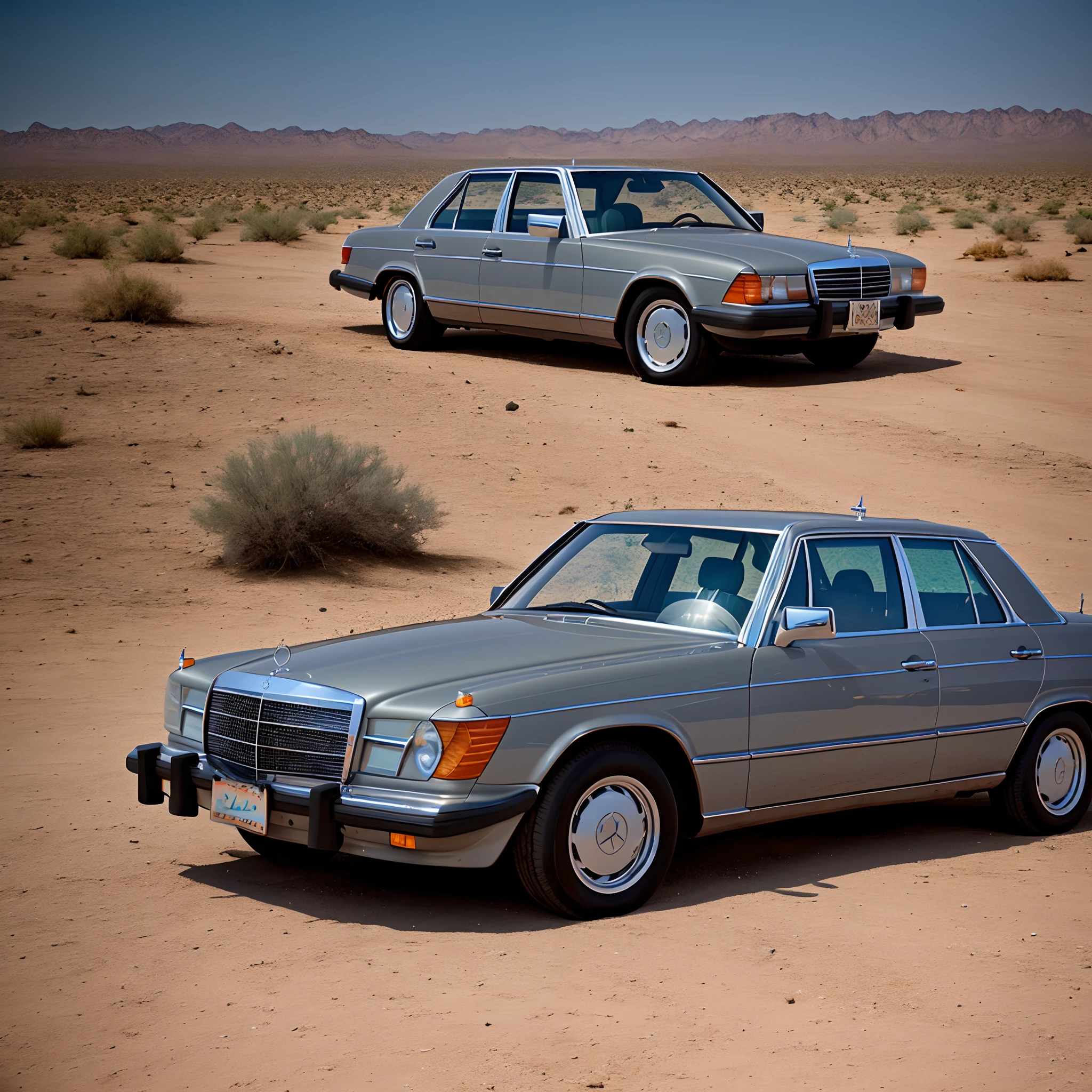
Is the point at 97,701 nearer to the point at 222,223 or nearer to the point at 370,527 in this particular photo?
the point at 370,527

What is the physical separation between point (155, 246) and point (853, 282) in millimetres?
17420

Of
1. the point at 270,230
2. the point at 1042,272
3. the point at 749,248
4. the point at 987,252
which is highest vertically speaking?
the point at 270,230

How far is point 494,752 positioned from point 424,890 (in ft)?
3.21

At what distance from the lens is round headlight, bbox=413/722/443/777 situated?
4820 mm

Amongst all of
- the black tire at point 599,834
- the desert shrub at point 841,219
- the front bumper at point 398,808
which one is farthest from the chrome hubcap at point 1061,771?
the desert shrub at point 841,219

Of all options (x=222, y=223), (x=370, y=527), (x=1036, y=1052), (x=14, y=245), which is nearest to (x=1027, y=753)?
(x=1036, y=1052)

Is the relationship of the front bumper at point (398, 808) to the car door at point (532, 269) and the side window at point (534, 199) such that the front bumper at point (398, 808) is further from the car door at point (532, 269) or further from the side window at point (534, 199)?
the side window at point (534, 199)

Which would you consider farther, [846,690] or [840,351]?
[840,351]

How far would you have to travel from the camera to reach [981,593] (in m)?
6.57

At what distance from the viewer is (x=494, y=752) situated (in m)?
4.84

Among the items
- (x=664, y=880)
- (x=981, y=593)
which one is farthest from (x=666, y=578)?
(x=981, y=593)

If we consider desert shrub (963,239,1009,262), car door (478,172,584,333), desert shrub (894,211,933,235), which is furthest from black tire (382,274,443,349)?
desert shrub (894,211,933,235)

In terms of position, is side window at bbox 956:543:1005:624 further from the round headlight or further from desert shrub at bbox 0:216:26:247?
desert shrub at bbox 0:216:26:247

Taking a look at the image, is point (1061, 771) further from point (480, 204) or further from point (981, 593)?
point (480, 204)
